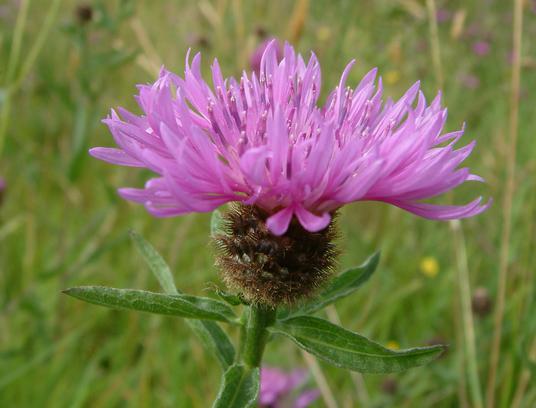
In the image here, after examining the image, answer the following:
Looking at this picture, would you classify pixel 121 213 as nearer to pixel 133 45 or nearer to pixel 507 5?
pixel 133 45

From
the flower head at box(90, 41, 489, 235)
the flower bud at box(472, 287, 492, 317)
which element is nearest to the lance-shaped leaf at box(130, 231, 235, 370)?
the flower head at box(90, 41, 489, 235)

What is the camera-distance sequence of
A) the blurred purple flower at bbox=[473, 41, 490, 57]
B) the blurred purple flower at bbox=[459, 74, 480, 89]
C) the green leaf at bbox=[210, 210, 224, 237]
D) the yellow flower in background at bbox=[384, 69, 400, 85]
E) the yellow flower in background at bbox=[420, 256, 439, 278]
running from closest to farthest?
the green leaf at bbox=[210, 210, 224, 237], the yellow flower in background at bbox=[420, 256, 439, 278], the yellow flower in background at bbox=[384, 69, 400, 85], the blurred purple flower at bbox=[459, 74, 480, 89], the blurred purple flower at bbox=[473, 41, 490, 57]

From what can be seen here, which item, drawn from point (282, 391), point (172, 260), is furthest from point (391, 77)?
point (282, 391)

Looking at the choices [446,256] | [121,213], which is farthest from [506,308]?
[121,213]

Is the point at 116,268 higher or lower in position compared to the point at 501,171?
lower

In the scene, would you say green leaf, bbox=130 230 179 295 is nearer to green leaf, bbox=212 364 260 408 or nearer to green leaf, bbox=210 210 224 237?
green leaf, bbox=210 210 224 237

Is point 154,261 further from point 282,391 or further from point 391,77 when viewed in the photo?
point 391,77
